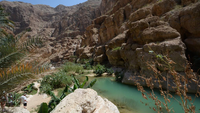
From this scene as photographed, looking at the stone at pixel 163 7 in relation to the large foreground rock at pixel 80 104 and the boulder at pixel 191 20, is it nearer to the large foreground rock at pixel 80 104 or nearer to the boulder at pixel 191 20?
the boulder at pixel 191 20

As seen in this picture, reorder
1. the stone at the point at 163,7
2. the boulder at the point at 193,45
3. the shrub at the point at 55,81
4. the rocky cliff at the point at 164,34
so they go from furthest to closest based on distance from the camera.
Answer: the stone at the point at 163,7
the shrub at the point at 55,81
the boulder at the point at 193,45
the rocky cliff at the point at 164,34

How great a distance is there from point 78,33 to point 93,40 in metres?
15.2

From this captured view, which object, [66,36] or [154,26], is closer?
[154,26]

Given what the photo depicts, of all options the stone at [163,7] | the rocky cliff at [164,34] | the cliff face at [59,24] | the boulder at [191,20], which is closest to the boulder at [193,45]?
the rocky cliff at [164,34]

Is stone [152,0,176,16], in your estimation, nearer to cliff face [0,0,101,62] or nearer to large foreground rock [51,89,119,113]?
large foreground rock [51,89,119,113]

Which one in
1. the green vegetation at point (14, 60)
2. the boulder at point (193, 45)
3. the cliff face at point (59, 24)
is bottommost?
the boulder at point (193, 45)

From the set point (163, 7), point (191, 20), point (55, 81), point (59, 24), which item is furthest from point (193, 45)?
point (59, 24)

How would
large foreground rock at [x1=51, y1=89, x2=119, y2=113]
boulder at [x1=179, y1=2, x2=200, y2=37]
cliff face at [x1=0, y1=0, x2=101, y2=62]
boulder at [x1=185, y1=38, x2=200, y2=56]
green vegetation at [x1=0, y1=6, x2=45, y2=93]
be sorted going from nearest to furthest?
large foreground rock at [x1=51, y1=89, x2=119, y2=113], green vegetation at [x1=0, y1=6, x2=45, y2=93], boulder at [x1=179, y1=2, x2=200, y2=37], boulder at [x1=185, y1=38, x2=200, y2=56], cliff face at [x1=0, y1=0, x2=101, y2=62]

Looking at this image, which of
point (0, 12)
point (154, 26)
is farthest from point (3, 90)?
point (154, 26)

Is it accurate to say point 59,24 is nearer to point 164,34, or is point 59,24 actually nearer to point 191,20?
point 164,34

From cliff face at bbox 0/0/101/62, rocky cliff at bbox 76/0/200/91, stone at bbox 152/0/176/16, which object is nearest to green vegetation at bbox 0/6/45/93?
rocky cliff at bbox 76/0/200/91

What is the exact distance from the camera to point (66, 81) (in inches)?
344

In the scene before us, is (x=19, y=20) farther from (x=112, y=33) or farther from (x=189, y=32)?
(x=189, y=32)

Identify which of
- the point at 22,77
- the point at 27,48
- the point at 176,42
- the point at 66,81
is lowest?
the point at 66,81
